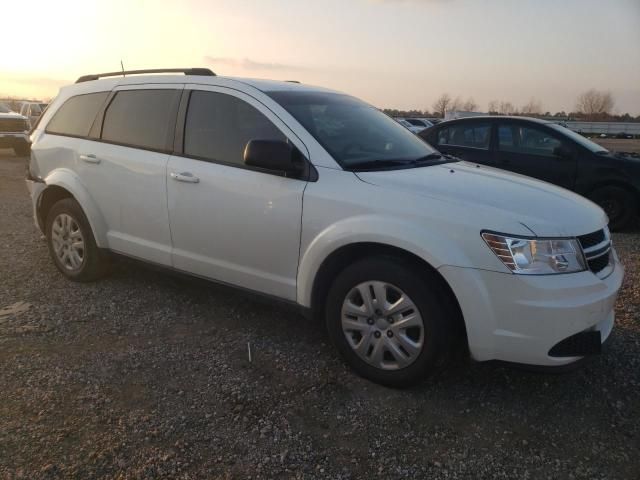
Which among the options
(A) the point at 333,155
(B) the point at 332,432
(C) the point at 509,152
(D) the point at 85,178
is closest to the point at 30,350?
(D) the point at 85,178

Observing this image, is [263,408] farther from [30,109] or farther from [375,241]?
[30,109]

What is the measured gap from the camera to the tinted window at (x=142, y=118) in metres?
4.00

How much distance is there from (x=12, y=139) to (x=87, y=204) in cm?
1429

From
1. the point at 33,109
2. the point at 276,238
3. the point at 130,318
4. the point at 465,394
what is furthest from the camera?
the point at 33,109

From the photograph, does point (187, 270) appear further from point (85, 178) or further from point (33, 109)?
point (33, 109)

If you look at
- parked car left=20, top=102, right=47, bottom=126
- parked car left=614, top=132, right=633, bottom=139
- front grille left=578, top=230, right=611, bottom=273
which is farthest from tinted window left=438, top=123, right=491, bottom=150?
parked car left=614, top=132, right=633, bottom=139

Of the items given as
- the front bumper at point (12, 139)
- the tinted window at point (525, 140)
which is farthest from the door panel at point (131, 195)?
the front bumper at point (12, 139)

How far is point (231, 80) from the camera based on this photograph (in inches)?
149

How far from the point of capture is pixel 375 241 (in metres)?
2.93

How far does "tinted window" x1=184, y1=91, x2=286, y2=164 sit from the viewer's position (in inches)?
139

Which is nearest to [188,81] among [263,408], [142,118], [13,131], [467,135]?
[142,118]

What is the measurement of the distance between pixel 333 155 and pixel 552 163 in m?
5.34

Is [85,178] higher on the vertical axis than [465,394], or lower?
higher

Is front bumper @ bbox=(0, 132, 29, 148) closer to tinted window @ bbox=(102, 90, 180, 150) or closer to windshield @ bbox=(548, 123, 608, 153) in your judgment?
tinted window @ bbox=(102, 90, 180, 150)
